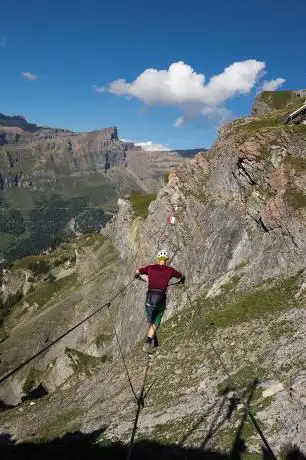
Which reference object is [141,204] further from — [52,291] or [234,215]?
[52,291]

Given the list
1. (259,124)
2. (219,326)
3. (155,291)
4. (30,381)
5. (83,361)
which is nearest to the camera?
(155,291)

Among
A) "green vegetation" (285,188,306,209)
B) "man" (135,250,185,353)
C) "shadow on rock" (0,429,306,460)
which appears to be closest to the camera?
"shadow on rock" (0,429,306,460)

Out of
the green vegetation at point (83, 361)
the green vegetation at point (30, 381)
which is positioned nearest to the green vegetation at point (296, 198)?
Result: the green vegetation at point (83, 361)

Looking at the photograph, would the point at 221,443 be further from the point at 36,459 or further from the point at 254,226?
the point at 254,226

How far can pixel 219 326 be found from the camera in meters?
36.4

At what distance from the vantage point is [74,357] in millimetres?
62281

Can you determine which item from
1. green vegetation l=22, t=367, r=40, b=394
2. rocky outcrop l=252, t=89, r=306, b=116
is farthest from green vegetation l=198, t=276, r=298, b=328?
rocky outcrop l=252, t=89, r=306, b=116

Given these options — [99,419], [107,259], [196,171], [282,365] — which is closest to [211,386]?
[282,365]

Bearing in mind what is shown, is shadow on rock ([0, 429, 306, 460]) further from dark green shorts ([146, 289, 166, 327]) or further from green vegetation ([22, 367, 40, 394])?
green vegetation ([22, 367, 40, 394])

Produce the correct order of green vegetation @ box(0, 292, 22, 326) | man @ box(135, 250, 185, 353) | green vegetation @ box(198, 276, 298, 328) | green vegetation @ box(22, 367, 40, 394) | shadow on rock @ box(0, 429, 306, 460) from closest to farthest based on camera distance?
shadow on rock @ box(0, 429, 306, 460)
man @ box(135, 250, 185, 353)
green vegetation @ box(198, 276, 298, 328)
green vegetation @ box(22, 367, 40, 394)
green vegetation @ box(0, 292, 22, 326)

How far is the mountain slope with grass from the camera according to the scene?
2367 centimetres

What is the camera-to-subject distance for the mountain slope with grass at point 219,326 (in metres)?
23.7

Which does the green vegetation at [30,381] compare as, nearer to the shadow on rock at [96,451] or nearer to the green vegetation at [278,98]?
the shadow on rock at [96,451]

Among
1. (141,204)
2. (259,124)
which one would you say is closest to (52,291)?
(141,204)
